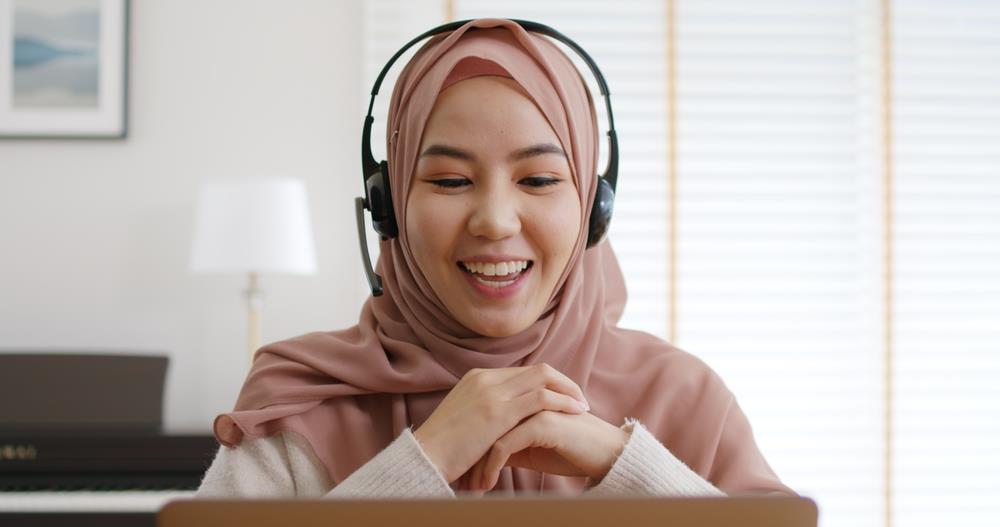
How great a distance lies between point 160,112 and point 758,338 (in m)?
2.22

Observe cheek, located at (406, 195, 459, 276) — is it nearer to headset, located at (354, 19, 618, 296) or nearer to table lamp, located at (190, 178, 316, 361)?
headset, located at (354, 19, 618, 296)

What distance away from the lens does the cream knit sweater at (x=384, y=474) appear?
0.89 metres

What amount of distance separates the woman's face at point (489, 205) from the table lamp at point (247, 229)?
1909 mm

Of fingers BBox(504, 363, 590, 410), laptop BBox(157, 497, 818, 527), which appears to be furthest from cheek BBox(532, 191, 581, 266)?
laptop BBox(157, 497, 818, 527)

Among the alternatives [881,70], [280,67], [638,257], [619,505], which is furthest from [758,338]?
[619,505]

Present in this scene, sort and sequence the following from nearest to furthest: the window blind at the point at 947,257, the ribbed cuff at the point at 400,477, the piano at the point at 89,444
Result: the ribbed cuff at the point at 400,477 < the piano at the point at 89,444 < the window blind at the point at 947,257

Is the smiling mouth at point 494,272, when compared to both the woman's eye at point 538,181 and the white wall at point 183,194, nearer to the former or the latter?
the woman's eye at point 538,181

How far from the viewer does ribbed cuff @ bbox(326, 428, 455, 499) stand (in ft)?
2.89

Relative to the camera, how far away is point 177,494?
96.3 inches

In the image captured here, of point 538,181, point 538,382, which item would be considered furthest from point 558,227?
point 538,382

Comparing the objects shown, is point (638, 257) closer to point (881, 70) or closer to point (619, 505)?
point (881, 70)

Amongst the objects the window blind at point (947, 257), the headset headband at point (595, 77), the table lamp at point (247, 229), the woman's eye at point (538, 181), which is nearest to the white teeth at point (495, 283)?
the woman's eye at point (538, 181)

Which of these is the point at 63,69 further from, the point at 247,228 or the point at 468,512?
the point at 468,512

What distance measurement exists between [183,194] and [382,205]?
2.36 metres
